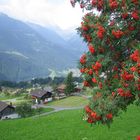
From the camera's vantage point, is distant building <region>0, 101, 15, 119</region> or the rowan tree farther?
distant building <region>0, 101, 15, 119</region>

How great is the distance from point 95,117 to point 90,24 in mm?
3741

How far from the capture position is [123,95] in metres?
12.6

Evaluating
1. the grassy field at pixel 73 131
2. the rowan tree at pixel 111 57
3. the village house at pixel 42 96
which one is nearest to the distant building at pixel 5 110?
the village house at pixel 42 96

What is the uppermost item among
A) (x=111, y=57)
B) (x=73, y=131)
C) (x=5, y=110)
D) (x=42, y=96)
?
(x=42, y=96)

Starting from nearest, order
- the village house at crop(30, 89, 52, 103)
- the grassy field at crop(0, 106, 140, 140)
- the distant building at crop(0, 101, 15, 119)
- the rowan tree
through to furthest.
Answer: the rowan tree
the grassy field at crop(0, 106, 140, 140)
the distant building at crop(0, 101, 15, 119)
the village house at crop(30, 89, 52, 103)

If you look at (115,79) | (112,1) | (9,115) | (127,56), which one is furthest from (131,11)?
(9,115)

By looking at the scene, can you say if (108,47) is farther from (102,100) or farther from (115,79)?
(102,100)

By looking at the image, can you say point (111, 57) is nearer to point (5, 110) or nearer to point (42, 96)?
point (5, 110)

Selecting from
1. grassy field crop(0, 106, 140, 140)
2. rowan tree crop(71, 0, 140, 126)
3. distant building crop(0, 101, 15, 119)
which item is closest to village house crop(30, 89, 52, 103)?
distant building crop(0, 101, 15, 119)

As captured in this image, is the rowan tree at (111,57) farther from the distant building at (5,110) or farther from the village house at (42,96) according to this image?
the village house at (42,96)

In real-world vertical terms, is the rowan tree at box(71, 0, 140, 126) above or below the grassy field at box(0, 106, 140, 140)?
above

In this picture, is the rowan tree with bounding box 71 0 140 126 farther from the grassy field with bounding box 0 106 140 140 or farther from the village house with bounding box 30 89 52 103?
the village house with bounding box 30 89 52 103

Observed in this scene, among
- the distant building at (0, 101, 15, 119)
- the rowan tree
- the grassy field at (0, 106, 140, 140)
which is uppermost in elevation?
the distant building at (0, 101, 15, 119)

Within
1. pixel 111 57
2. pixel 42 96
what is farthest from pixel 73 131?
pixel 42 96
